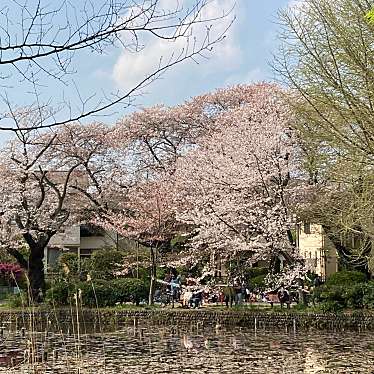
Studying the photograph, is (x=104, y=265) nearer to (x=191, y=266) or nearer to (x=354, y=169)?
(x=191, y=266)

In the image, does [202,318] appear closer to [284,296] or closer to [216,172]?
[284,296]

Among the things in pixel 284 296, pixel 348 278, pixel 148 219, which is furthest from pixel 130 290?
pixel 348 278

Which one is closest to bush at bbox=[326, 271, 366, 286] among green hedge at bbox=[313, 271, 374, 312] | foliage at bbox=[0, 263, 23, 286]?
green hedge at bbox=[313, 271, 374, 312]

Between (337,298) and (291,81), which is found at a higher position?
(291,81)

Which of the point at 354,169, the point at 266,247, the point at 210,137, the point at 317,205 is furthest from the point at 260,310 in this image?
the point at 354,169

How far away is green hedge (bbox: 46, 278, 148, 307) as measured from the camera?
60.6ft

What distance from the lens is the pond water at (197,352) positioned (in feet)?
30.5

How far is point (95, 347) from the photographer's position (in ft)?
39.0

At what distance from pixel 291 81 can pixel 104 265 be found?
49.3ft

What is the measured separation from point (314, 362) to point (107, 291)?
963 centimetres

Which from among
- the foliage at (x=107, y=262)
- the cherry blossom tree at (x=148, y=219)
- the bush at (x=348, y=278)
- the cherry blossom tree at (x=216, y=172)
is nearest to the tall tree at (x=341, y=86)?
the cherry blossom tree at (x=216, y=172)

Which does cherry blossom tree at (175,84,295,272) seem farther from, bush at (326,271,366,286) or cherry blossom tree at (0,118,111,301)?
cherry blossom tree at (0,118,111,301)

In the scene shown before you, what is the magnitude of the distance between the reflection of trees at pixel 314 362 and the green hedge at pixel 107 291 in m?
8.23

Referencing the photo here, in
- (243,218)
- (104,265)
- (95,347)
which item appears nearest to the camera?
(95,347)
